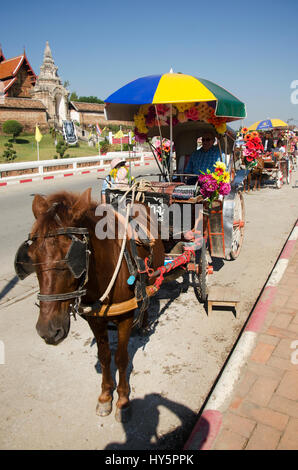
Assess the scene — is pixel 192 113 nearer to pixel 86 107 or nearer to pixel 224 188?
pixel 224 188

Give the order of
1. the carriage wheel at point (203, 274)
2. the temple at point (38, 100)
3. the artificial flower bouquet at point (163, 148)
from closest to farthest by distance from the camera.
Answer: the carriage wheel at point (203, 274) → the artificial flower bouquet at point (163, 148) → the temple at point (38, 100)

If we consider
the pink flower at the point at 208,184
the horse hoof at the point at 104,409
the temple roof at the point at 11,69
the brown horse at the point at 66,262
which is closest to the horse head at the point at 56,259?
the brown horse at the point at 66,262

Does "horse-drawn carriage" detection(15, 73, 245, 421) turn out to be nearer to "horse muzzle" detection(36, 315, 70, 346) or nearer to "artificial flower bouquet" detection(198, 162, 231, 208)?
"horse muzzle" detection(36, 315, 70, 346)

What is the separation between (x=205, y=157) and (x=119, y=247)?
11.7 feet

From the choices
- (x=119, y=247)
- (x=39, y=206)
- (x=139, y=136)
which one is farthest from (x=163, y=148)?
(x=39, y=206)

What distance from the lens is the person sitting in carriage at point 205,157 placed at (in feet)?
18.6

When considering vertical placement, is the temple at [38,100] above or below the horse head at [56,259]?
above

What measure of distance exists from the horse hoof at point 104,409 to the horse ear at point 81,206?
1.77 metres

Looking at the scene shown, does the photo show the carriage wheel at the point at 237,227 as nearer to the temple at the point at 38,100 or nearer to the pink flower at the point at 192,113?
the pink flower at the point at 192,113

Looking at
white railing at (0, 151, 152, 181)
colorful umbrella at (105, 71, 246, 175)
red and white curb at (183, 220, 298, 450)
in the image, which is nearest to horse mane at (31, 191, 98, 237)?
red and white curb at (183, 220, 298, 450)

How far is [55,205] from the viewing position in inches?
82.4

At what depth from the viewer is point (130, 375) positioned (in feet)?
11.1

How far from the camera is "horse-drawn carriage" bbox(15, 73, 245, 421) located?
79.7 inches

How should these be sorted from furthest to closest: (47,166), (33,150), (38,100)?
(38,100) → (33,150) → (47,166)
